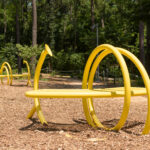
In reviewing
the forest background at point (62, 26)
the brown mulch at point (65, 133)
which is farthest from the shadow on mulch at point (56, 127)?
the forest background at point (62, 26)

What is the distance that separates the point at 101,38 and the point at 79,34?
11.2m

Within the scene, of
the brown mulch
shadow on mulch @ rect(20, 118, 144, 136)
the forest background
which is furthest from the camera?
the forest background

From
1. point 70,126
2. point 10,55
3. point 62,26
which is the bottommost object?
point 70,126

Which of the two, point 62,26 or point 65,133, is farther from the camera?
point 62,26

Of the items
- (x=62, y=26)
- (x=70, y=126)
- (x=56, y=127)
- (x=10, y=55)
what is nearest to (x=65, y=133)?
(x=56, y=127)

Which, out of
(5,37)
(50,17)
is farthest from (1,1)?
(50,17)

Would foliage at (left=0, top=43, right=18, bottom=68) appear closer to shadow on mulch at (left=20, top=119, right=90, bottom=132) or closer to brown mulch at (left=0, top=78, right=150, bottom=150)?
brown mulch at (left=0, top=78, right=150, bottom=150)

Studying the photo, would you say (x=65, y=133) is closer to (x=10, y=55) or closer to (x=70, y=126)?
(x=70, y=126)

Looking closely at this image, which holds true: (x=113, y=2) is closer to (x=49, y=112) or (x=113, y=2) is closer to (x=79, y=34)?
(x=79, y=34)

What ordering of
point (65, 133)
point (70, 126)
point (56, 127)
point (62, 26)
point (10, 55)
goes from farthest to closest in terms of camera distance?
Answer: point (62, 26) < point (10, 55) < point (70, 126) < point (56, 127) < point (65, 133)

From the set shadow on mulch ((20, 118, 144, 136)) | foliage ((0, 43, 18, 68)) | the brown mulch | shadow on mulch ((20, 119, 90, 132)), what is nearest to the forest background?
foliage ((0, 43, 18, 68))

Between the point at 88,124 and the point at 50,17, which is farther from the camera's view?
the point at 50,17

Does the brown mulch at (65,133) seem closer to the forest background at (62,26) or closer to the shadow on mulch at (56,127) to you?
the shadow on mulch at (56,127)

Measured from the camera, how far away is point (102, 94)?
3.81 meters
